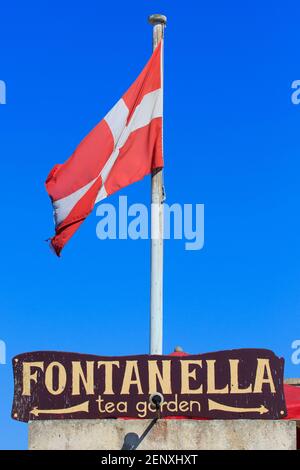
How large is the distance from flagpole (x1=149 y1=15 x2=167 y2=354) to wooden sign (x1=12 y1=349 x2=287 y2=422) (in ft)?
3.03

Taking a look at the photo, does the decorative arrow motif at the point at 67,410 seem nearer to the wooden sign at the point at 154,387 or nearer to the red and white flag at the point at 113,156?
the wooden sign at the point at 154,387

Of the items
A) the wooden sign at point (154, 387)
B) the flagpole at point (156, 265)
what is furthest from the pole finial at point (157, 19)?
the wooden sign at point (154, 387)

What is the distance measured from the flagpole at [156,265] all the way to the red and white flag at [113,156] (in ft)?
1.15

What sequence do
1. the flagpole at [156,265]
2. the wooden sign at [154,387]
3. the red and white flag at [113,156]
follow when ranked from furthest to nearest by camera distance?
the red and white flag at [113,156] → the flagpole at [156,265] → the wooden sign at [154,387]

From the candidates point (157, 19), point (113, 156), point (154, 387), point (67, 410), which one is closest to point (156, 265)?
point (113, 156)

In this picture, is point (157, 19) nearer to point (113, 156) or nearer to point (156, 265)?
point (113, 156)

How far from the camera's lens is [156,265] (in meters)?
13.9

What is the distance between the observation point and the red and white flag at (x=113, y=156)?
14383mm

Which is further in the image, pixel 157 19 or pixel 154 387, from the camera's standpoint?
pixel 157 19

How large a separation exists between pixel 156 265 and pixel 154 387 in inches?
84.6

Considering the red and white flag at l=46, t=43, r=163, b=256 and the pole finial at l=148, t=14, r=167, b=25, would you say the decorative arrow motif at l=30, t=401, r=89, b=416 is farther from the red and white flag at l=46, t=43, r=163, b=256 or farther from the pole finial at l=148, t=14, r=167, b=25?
the pole finial at l=148, t=14, r=167, b=25

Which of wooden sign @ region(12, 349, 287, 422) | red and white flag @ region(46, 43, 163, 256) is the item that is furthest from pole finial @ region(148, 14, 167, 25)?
wooden sign @ region(12, 349, 287, 422)
